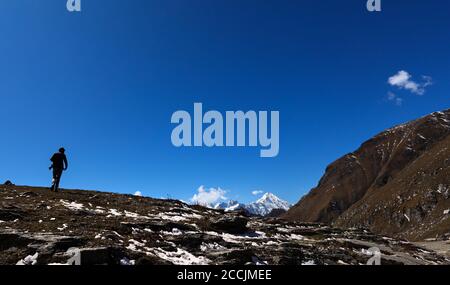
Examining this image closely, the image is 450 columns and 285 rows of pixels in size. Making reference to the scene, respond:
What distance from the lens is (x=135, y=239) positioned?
866 inches

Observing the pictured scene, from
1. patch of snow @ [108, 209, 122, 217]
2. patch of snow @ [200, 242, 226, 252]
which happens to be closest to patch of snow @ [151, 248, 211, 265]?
patch of snow @ [200, 242, 226, 252]

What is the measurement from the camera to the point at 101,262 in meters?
17.2

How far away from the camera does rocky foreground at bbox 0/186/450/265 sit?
18.2m

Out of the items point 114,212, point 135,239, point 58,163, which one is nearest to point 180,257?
point 135,239

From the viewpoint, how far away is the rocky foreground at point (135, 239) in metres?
18.2

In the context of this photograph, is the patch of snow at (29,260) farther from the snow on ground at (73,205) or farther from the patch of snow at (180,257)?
the snow on ground at (73,205)

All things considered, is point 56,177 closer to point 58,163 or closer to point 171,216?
point 58,163

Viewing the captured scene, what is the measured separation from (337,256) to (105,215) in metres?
16.1

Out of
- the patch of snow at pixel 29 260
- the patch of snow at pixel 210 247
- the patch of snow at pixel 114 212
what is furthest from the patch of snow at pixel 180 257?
the patch of snow at pixel 114 212

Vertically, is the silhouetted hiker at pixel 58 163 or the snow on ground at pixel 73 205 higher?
the silhouetted hiker at pixel 58 163
